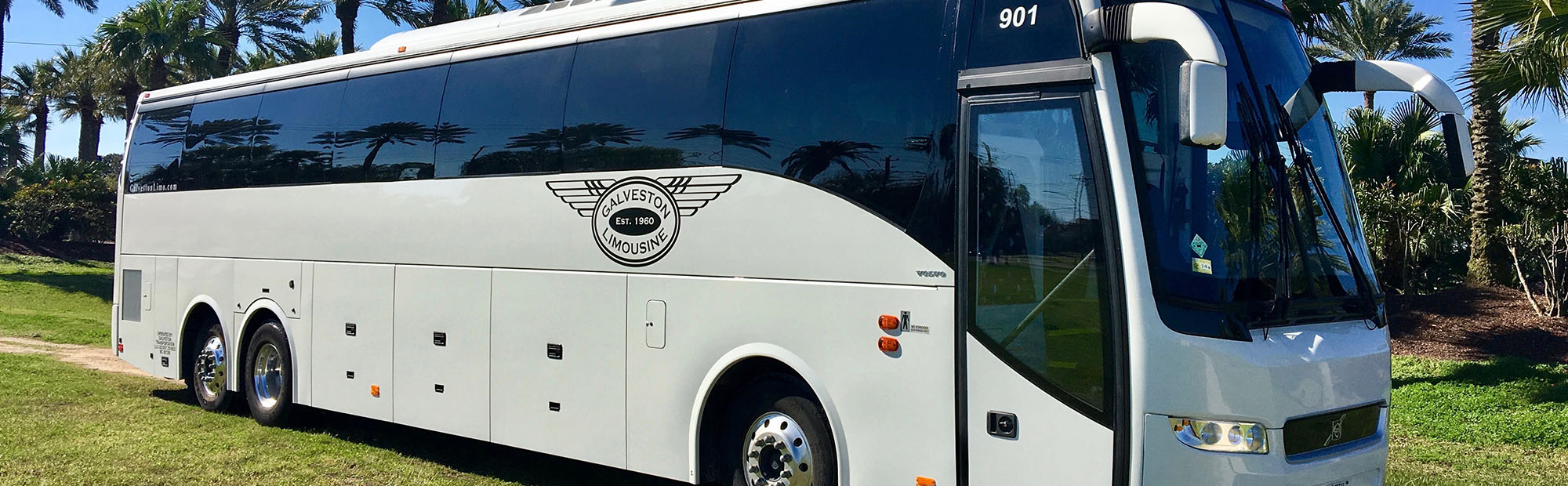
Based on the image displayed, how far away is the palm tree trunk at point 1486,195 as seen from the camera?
16125 mm

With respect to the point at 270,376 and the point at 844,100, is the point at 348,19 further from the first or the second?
the point at 844,100

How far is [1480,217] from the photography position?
16734 millimetres

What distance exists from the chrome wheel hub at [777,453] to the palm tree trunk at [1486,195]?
12.6 meters

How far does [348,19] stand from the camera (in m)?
27.8

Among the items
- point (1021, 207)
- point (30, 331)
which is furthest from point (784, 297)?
point (30, 331)

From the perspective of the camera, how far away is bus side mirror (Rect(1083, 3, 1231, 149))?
4.83 metres

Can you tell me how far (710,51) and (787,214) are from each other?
1.28 metres

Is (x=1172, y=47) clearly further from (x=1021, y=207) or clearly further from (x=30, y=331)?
(x=30, y=331)

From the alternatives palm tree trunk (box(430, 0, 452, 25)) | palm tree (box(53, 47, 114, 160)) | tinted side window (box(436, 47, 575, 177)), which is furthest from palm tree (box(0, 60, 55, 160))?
tinted side window (box(436, 47, 575, 177))

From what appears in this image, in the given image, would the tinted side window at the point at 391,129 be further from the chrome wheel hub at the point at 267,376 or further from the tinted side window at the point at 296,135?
the chrome wheel hub at the point at 267,376

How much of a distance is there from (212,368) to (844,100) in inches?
311

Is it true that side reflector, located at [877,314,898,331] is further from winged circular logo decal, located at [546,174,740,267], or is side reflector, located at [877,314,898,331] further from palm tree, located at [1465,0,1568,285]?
palm tree, located at [1465,0,1568,285]

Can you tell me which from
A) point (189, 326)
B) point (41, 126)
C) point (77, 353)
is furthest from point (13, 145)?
point (189, 326)

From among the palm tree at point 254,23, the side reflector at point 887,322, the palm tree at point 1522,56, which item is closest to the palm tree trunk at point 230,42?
the palm tree at point 254,23
